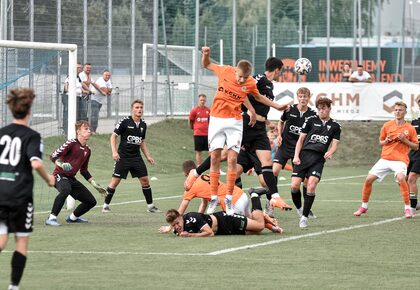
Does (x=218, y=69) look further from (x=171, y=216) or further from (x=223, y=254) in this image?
(x=223, y=254)

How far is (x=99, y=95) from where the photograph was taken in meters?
33.7

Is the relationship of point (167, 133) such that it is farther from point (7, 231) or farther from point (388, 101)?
point (7, 231)

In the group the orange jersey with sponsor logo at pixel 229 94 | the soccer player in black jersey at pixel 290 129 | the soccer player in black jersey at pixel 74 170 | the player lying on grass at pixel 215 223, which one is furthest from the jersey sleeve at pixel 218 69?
the soccer player in black jersey at pixel 290 129

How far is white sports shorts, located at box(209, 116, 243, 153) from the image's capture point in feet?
54.0

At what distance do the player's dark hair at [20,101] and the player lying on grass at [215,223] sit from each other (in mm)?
4948

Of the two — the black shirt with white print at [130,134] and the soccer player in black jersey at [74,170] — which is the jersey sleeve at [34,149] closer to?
the soccer player in black jersey at [74,170]

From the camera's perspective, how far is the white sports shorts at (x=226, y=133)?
54.0ft

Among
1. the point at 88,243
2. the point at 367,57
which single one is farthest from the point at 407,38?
the point at 88,243

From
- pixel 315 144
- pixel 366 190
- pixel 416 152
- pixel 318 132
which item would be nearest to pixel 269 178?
pixel 315 144

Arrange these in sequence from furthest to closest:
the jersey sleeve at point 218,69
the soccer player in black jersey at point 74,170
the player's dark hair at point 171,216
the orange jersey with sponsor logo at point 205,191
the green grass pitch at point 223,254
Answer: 1. the soccer player in black jersey at point 74,170
2. the jersey sleeve at point 218,69
3. the orange jersey with sponsor logo at point 205,191
4. the player's dark hair at point 171,216
5. the green grass pitch at point 223,254

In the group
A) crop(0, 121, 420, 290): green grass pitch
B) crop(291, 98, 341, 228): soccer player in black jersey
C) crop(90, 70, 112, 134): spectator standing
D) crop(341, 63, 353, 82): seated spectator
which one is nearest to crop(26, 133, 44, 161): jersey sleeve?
crop(0, 121, 420, 290): green grass pitch

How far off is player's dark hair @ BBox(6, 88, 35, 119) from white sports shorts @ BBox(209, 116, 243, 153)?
21.2ft

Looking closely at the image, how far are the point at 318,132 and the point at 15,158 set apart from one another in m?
8.12

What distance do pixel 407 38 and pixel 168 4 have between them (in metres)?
10.8
